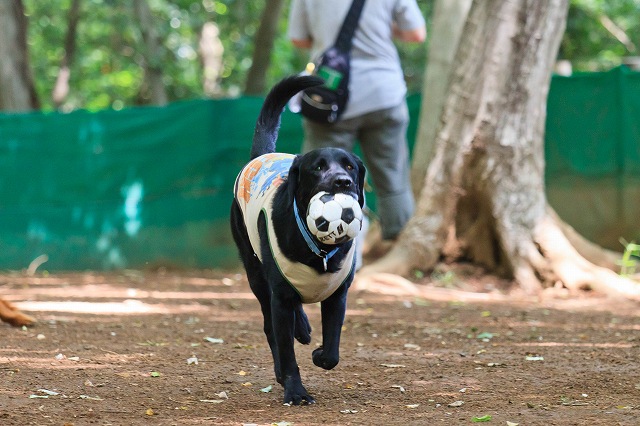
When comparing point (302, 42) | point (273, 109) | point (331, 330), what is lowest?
point (331, 330)

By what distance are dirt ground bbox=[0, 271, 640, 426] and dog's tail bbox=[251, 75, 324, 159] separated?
3.85 feet

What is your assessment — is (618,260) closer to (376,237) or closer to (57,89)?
(376,237)

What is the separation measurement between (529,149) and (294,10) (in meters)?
2.26

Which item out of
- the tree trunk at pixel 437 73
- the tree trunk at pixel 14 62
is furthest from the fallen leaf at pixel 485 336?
the tree trunk at pixel 14 62

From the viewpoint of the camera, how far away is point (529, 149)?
7.80 meters

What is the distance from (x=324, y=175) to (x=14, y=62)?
858 centimetres

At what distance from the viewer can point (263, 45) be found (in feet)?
47.4

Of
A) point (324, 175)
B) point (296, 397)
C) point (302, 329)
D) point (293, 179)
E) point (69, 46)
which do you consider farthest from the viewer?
point (69, 46)

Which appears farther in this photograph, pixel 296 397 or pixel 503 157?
pixel 503 157

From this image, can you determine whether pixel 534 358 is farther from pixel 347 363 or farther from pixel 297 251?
pixel 297 251

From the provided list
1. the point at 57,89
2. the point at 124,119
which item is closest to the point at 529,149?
the point at 124,119

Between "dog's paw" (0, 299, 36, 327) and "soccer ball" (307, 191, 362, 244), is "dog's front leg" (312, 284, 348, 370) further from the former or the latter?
"dog's paw" (0, 299, 36, 327)

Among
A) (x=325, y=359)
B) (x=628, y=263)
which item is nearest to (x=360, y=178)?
(x=325, y=359)

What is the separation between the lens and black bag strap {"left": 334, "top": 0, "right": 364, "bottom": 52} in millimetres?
7363
